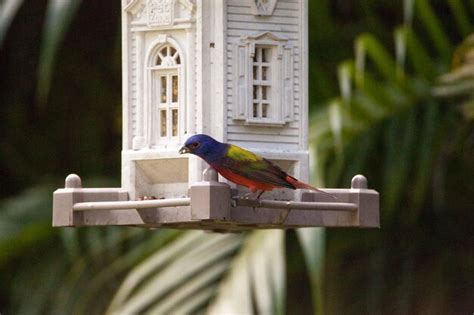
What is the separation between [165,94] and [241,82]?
29 centimetres

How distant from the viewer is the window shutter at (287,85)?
629cm

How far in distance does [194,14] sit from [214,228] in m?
0.76

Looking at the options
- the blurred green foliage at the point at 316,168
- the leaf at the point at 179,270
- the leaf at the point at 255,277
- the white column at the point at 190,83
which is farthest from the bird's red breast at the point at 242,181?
the leaf at the point at 179,270

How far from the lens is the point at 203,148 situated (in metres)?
5.78

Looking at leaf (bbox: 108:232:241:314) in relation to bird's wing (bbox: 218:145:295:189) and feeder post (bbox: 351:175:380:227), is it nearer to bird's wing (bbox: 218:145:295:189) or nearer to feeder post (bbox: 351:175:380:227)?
feeder post (bbox: 351:175:380:227)

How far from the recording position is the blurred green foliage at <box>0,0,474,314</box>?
27.9 ft

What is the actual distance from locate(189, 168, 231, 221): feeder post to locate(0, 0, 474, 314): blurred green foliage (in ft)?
7.68

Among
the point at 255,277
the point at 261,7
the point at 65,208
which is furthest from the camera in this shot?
the point at 255,277

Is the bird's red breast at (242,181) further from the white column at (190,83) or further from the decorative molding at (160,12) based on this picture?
the decorative molding at (160,12)

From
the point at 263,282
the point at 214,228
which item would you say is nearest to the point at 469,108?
the point at 263,282

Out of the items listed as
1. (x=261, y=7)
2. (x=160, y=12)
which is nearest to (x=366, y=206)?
(x=261, y=7)

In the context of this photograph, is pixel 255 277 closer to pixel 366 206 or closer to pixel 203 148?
pixel 366 206

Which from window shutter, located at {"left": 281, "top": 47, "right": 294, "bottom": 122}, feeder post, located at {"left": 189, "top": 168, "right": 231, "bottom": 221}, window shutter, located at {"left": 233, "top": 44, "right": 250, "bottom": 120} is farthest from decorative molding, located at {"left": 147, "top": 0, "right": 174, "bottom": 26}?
feeder post, located at {"left": 189, "top": 168, "right": 231, "bottom": 221}

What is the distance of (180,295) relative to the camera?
8.54m
